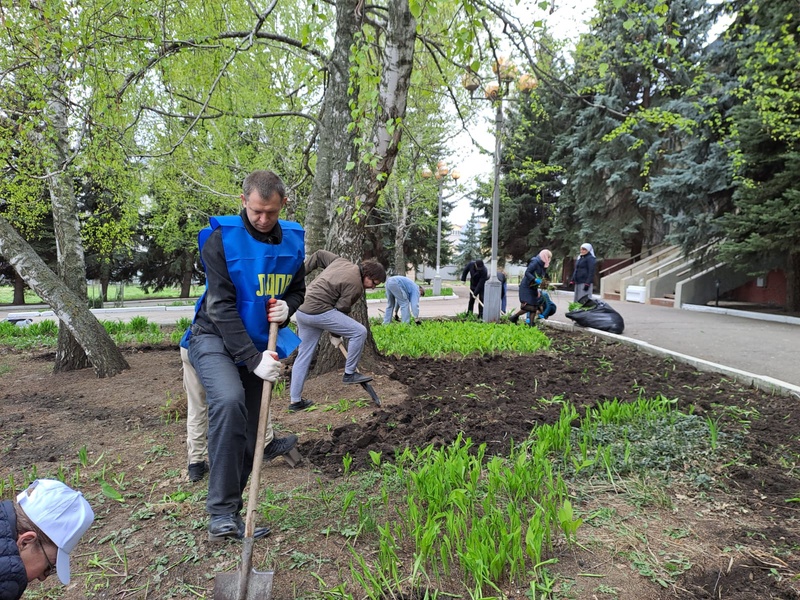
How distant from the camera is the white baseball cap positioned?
1495 millimetres

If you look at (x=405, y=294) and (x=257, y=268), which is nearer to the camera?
(x=257, y=268)

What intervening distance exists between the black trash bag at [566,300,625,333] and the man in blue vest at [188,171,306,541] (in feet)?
26.0

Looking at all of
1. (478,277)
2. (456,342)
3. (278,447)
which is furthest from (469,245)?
(278,447)

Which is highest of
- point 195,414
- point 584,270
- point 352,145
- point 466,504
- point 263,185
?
point 352,145

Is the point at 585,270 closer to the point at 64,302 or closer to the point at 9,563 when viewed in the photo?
the point at 64,302

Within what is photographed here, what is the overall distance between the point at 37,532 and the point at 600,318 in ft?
30.2

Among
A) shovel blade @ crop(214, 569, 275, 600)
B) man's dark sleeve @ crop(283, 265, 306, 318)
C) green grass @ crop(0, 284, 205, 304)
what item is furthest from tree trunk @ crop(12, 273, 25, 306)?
shovel blade @ crop(214, 569, 275, 600)

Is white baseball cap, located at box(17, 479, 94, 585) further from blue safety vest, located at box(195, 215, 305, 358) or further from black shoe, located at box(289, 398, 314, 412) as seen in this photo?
black shoe, located at box(289, 398, 314, 412)

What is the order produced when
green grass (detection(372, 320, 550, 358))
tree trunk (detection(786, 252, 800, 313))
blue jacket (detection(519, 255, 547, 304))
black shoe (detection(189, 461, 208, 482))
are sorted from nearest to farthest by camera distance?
black shoe (detection(189, 461, 208, 482)) < green grass (detection(372, 320, 550, 358)) < blue jacket (detection(519, 255, 547, 304)) < tree trunk (detection(786, 252, 800, 313))

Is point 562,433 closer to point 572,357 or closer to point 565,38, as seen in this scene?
point 572,357

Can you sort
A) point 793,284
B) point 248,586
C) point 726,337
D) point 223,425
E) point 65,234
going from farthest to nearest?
point 793,284 → point 726,337 → point 65,234 → point 223,425 → point 248,586

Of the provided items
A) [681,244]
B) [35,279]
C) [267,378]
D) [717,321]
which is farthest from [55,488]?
[681,244]

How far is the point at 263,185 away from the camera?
8.03ft

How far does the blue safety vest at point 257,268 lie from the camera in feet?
8.06
